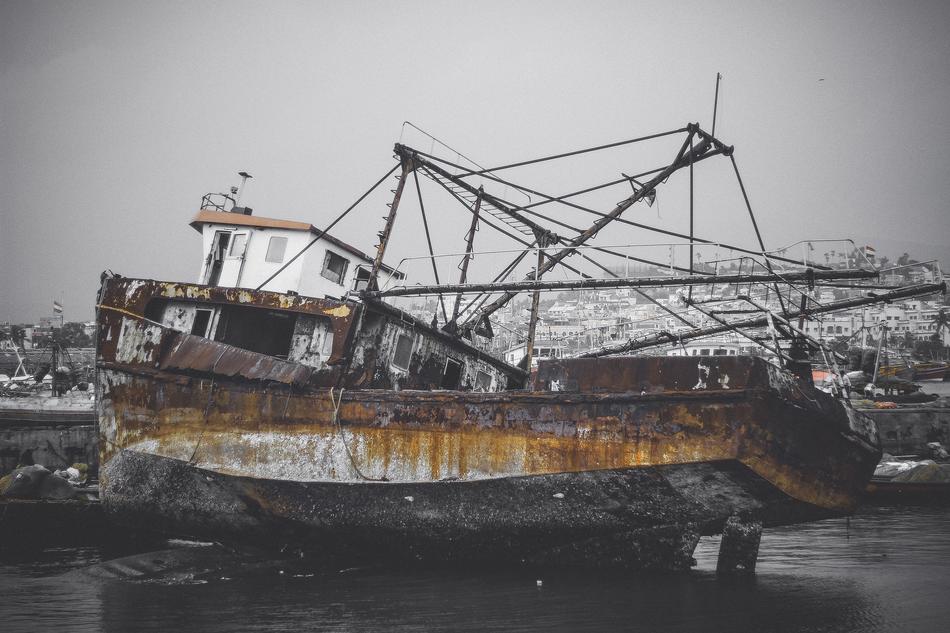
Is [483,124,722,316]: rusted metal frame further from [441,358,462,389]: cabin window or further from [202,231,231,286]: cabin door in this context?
[202,231,231,286]: cabin door

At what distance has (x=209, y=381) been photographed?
8.02 m

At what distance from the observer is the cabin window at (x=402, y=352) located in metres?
9.03

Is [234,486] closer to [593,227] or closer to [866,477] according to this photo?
[593,227]

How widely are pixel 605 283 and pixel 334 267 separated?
18.6 feet

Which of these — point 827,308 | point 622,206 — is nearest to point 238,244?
point 622,206

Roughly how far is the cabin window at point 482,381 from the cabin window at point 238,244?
15.6 ft

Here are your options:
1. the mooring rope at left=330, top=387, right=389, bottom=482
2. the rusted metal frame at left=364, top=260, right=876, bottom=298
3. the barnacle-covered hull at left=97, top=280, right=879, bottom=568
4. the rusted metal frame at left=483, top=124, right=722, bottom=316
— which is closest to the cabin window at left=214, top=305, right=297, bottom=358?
the barnacle-covered hull at left=97, top=280, right=879, bottom=568

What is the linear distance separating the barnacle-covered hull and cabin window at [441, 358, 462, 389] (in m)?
1.26

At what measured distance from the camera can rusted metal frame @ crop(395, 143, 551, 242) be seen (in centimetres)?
891

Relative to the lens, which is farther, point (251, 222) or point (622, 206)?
point (251, 222)

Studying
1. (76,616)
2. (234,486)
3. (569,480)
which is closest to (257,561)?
(234,486)

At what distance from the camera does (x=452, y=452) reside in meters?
6.79

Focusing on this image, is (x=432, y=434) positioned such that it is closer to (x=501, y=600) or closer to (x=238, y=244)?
(x=501, y=600)

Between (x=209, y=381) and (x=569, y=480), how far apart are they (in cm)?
504
